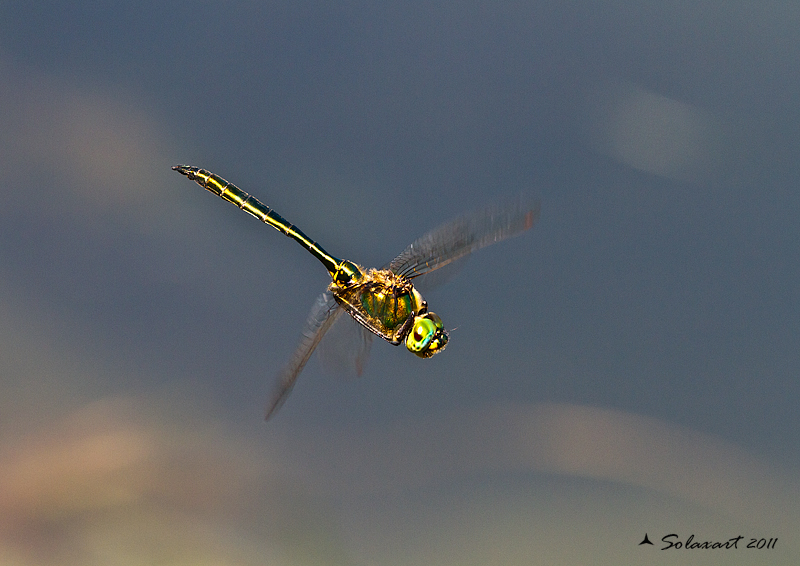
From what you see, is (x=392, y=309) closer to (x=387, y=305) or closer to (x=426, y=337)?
(x=387, y=305)

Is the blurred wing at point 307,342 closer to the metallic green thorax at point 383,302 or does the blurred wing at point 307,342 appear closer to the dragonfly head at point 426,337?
the metallic green thorax at point 383,302

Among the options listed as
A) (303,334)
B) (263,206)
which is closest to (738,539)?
(303,334)

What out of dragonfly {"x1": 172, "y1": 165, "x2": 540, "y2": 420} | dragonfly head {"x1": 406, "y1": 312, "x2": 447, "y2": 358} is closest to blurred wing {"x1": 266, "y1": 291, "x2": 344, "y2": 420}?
dragonfly {"x1": 172, "y1": 165, "x2": 540, "y2": 420}

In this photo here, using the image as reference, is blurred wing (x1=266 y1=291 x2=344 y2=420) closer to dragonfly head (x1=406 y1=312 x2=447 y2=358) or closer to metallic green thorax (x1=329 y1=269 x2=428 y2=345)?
metallic green thorax (x1=329 y1=269 x2=428 y2=345)

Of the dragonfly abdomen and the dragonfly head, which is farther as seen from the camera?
the dragonfly abdomen

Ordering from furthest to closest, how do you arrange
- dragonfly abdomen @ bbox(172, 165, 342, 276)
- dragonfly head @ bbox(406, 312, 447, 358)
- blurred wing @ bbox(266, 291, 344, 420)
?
dragonfly abdomen @ bbox(172, 165, 342, 276) < dragonfly head @ bbox(406, 312, 447, 358) < blurred wing @ bbox(266, 291, 344, 420)

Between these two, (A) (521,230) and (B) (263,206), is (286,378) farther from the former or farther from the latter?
(A) (521,230)

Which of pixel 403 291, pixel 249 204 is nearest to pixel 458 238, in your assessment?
pixel 403 291
